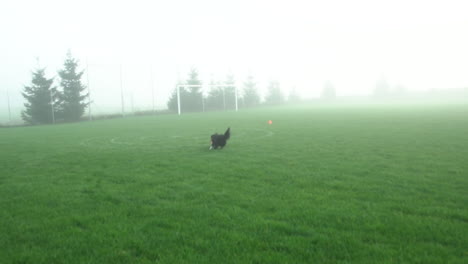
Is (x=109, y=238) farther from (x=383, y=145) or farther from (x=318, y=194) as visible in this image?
(x=383, y=145)

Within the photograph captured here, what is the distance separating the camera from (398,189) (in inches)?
221

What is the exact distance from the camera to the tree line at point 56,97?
2973cm

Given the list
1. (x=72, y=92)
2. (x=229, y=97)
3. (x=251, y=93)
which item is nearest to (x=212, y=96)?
(x=229, y=97)

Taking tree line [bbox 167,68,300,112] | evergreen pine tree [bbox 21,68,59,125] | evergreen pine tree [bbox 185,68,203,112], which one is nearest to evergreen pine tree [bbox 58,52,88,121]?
evergreen pine tree [bbox 21,68,59,125]

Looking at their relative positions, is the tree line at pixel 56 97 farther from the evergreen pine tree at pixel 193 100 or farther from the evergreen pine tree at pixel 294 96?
the evergreen pine tree at pixel 294 96

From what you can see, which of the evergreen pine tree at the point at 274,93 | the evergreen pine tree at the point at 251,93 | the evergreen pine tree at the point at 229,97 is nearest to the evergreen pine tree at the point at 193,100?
the evergreen pine tree at the point at 229,97

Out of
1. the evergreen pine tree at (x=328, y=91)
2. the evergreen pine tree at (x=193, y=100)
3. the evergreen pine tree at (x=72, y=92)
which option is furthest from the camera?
the evergreen pine tree at (x=328, y=91)

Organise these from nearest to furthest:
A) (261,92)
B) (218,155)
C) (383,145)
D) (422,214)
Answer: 1. (422,214)
2. (218,155)
3. (383,145)
4. (261,92)

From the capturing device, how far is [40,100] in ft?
98.3

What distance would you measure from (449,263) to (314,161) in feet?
16.7

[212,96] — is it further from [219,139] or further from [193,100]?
[219,139]

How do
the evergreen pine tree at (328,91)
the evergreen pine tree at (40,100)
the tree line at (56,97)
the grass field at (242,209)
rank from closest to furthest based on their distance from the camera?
the grass field at (242,209) < the evergreen pine tree at (40,100) < the tree line at (56,97) < the evergreen pine tree at (328,91)

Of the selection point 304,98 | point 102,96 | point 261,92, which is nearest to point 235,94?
point 261,92

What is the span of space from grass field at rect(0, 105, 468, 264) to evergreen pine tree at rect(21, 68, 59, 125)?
23.4 meters
